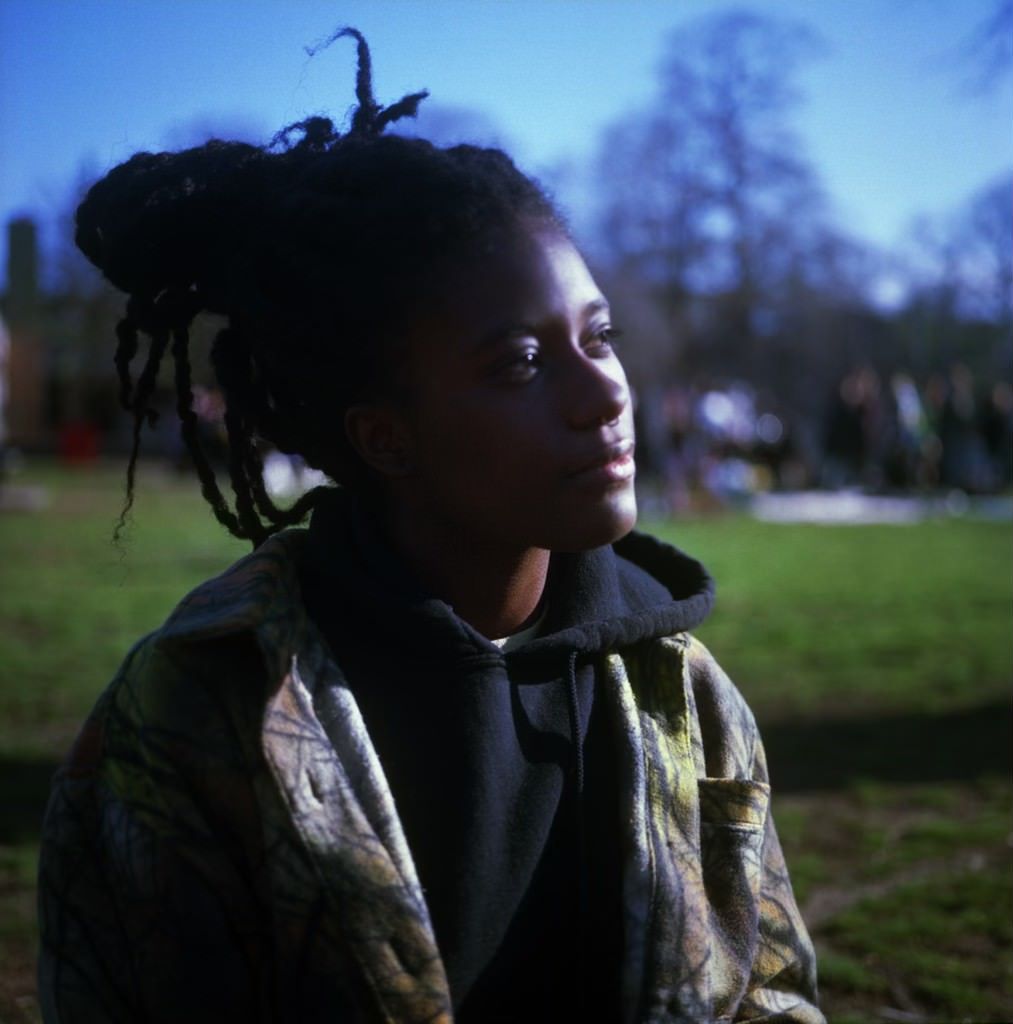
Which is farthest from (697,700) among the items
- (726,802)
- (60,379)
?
(60,379)

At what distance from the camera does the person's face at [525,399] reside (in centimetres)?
190

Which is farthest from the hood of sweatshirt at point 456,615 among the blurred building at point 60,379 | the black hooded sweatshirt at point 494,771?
the blurred building at point 60,379

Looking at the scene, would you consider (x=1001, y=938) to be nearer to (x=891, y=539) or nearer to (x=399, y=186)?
(x=399, y=186)

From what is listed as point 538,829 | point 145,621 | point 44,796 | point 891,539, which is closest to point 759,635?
point 145,621

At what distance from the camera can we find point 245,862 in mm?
1703

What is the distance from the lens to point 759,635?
880 centimetres

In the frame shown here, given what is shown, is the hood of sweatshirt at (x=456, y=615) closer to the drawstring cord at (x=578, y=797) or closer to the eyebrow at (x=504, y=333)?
the drawstring cord at (x=578, y=797)

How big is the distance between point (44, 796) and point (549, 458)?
372 centimetres

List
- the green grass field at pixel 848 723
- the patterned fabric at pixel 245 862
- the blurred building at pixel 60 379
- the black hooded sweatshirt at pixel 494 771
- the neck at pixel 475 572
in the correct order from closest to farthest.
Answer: the patterned fabric at pixel 245 862 < the black hooded sweatshirt at pixel 494 771 < the neck at pixel 475 572 < the green grass field at pixel 848 723 < the blurred building at pixel 60 379

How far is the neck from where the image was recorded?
2.03 m

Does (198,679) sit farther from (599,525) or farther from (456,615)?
(599,525)

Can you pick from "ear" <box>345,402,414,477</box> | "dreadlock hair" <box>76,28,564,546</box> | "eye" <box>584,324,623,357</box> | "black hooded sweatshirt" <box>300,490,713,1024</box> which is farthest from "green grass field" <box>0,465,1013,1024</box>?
"eye" <box>584,324,623,357</box>

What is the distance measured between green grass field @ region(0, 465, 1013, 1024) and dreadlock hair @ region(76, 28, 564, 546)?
0.37 meters

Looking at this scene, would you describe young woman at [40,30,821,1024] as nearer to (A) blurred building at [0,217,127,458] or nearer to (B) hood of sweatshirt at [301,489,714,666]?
(B) hood of sweatshirt at [301,489,714,666]
